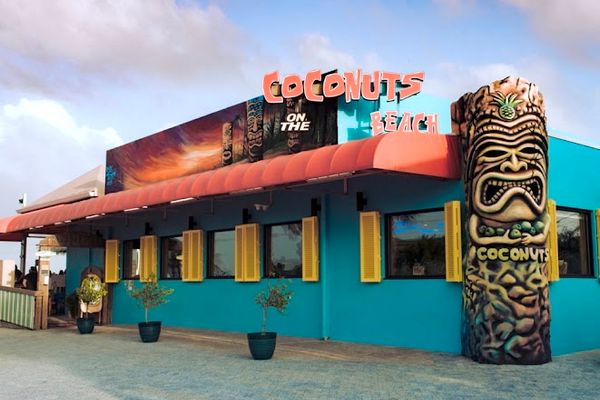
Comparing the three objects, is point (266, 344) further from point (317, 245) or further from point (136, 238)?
point (136, 238)

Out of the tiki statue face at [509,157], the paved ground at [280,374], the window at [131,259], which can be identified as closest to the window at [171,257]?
the window at [131,259]

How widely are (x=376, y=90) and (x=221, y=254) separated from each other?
5974mm

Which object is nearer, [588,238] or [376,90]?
[588,238]

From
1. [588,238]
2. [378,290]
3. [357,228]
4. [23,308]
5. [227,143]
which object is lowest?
[23,308]

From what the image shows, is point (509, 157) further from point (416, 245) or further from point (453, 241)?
point (416, 245)

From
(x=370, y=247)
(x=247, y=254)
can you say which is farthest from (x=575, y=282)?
(x=247, y=254)

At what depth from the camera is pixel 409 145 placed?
10.6 m

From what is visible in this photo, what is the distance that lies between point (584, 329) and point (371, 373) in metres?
4.83

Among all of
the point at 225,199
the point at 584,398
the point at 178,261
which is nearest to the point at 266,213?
the point at 225,199

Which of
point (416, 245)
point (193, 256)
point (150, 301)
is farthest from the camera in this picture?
point (193, 256)

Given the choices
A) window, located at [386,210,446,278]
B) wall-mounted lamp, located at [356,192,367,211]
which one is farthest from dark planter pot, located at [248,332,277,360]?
wall-mounted lamp, located at [356,192,367,211]

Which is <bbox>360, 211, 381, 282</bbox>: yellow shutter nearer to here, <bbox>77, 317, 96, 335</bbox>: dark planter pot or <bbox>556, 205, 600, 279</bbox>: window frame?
<bbox>556, 205, 600, 279</bbox>: window frame

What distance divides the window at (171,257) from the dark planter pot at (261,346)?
24.6 feet

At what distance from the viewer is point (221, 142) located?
1670cm
